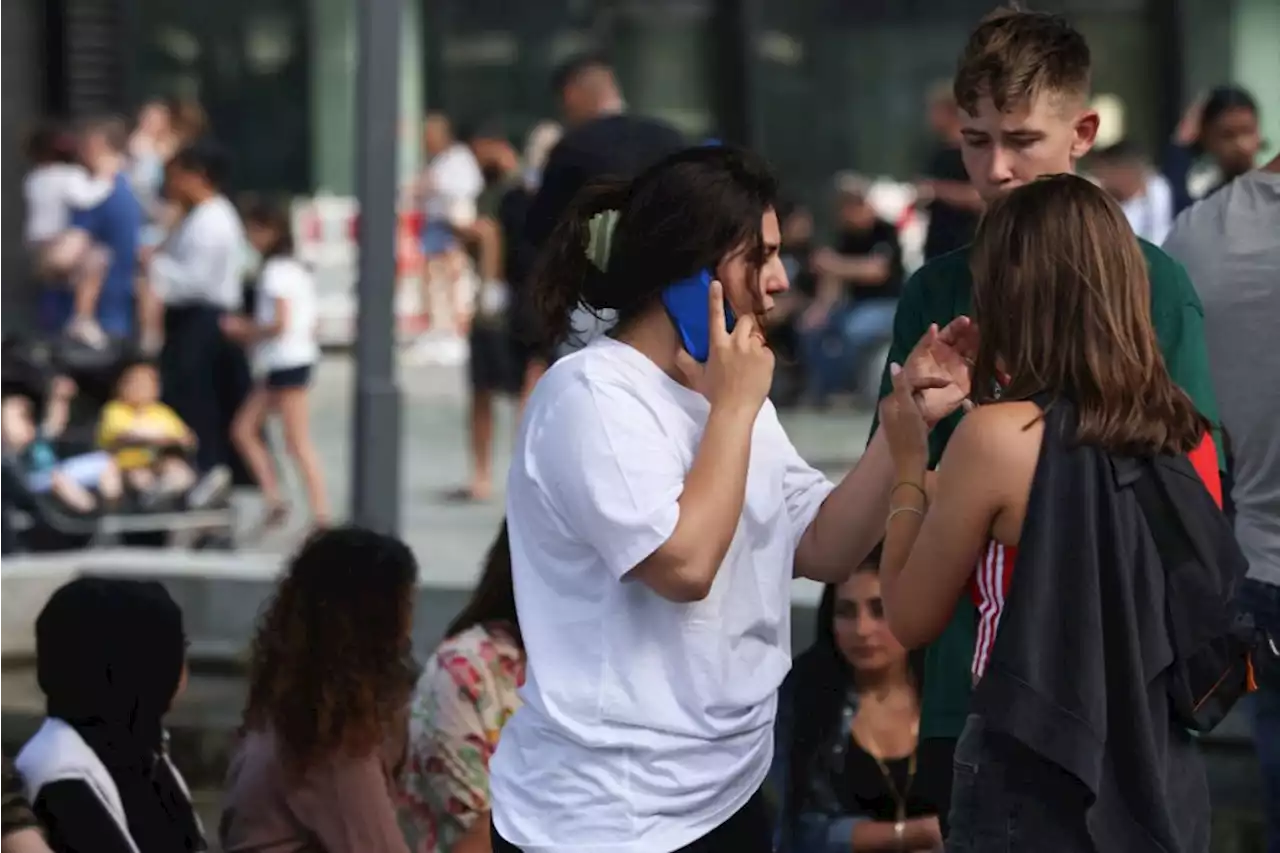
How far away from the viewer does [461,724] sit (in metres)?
4.41

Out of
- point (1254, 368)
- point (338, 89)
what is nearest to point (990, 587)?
point (1254, 368)

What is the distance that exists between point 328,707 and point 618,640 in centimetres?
144

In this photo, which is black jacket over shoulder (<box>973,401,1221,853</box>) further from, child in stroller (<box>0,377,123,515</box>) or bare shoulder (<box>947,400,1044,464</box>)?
child in stroller (<box>0,377,123,515</box>)

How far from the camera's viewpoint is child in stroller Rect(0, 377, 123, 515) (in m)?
9.47

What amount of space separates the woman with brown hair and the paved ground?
4237 millimetres

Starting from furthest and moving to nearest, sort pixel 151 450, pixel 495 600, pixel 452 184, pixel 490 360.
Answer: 1. pixel 452 184
2. pixel 490 360
3. pixel 151 450
4. pixel 495 600

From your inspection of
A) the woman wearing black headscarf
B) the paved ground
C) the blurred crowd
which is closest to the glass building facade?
the paved ground

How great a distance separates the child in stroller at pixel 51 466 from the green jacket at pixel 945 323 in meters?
6.03

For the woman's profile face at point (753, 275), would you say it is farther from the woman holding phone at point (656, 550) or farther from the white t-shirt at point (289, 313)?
the white t-shirt at point (289, 313)

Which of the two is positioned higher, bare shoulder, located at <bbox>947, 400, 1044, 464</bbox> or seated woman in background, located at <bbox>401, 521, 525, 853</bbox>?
bare shoulder, located at <bbox>947, 400, 1044, 464</bbox>

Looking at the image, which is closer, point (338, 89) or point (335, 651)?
point (335, 651)

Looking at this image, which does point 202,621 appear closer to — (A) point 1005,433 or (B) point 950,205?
(B) point 950,205

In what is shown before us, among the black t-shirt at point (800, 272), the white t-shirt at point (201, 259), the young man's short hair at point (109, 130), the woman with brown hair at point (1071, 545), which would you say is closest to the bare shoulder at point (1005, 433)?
the woman with brown hair at point (1071, 545)

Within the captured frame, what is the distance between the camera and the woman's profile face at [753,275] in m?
3.21
